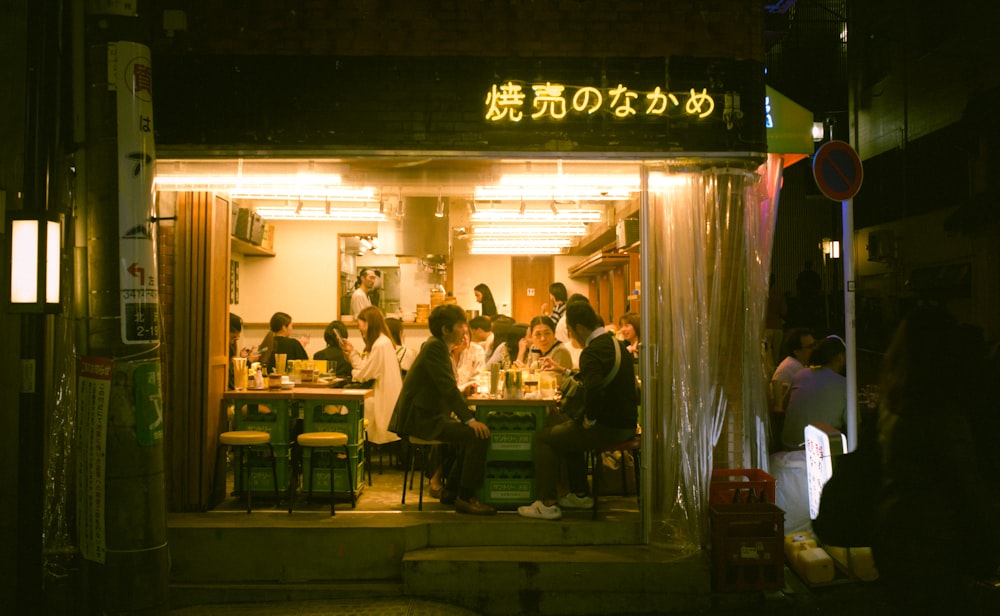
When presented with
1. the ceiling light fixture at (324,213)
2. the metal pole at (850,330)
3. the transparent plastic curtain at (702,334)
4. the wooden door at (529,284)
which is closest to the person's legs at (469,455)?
the transparent plastic curtain at (702,334)

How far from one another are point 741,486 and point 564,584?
6.22 ft

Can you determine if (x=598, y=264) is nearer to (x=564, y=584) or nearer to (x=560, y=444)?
(x=560, y=444)

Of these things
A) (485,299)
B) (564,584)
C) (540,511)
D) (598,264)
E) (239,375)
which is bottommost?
(564,584)

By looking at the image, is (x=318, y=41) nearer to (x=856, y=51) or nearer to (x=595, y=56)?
(x=595, y=56)

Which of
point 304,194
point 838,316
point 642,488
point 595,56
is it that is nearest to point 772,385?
point 642,488

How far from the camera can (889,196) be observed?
22250mm

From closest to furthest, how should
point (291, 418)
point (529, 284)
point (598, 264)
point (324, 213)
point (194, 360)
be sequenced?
point (194, 360) → point (291, 418) → point (324, 213) → point (598, 264) → point (529, 284)

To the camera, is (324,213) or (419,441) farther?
(324,213)

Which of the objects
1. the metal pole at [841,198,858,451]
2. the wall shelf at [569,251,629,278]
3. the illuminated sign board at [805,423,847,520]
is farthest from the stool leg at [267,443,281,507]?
the wall shelf at [569,251,629,278]

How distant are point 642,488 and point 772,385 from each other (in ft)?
9.92

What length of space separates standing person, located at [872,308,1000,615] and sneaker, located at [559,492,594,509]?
3785 mm

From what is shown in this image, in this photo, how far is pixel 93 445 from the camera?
13.6 ft

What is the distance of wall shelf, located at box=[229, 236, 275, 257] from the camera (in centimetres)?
1054

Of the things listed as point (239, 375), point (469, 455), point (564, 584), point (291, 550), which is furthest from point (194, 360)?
point (564, 584)
